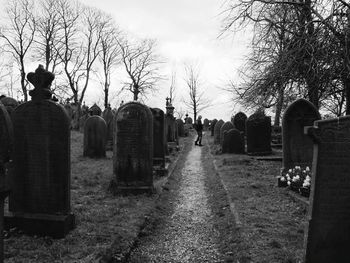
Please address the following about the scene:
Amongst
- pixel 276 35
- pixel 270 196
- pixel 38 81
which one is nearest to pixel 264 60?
pixel 276 35

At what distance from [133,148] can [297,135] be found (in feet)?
14.5

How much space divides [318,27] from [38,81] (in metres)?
7.89

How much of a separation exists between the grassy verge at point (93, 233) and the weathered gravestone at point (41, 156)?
411 mm

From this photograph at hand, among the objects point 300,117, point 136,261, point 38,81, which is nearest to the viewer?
point 136,261

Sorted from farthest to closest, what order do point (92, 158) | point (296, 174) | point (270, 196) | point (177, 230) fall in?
1. point (92, 158)
2. point (296, 174)
3. point (270, 196)
4. point (177, 230)

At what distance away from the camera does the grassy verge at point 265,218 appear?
15.6 feet

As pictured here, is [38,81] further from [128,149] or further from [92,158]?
[92,158]

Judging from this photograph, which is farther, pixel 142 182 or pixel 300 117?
pixel 300 117

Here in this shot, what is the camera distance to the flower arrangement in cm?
780

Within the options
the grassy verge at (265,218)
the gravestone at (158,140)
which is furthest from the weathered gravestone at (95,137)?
the grassy verge at (265,218)

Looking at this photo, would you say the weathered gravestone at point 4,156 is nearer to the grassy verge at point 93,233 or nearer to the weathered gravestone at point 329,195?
the grassy verge at point 93,233

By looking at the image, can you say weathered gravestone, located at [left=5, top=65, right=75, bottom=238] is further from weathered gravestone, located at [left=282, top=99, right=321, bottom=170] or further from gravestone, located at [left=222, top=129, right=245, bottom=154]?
gravestone, located at [left=222, top=129, right=245, bottom=154]

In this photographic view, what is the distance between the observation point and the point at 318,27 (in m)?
10.2

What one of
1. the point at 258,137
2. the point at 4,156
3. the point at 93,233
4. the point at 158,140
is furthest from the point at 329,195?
the point at 258,137
